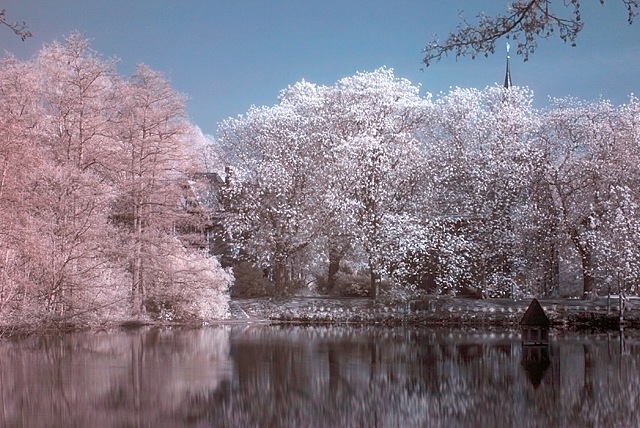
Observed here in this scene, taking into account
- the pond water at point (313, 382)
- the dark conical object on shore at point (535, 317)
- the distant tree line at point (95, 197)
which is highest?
the distant tree line at point (95, 197)

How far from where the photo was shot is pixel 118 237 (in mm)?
22703

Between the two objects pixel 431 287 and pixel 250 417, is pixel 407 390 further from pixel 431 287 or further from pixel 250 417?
pixel 431 287

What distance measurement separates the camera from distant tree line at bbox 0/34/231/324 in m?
18.9

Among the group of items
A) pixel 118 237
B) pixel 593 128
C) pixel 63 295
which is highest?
pixel 593 128

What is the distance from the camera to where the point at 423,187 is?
28.8 m

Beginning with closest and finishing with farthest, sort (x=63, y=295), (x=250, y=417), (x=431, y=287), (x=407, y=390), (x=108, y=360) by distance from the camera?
(x=250, y=417)
(x=407, y=390)
(x=108, y=360)
(x=63, y=295)
(x=431, y=287)

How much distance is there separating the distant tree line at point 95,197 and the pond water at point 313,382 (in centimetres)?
178

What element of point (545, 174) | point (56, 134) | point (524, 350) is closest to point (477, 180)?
point (545, 174)

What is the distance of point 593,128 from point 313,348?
1648 cm

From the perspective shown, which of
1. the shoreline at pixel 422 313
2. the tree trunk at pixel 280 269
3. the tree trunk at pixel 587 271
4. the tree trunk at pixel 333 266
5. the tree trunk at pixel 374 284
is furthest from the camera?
the tree trunk at pixel 333 266

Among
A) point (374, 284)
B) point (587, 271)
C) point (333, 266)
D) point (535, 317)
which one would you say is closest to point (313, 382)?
point (535, 317)

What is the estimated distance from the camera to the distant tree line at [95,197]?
1886cm

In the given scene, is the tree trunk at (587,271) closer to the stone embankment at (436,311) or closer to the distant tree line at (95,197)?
the stone embankment at (436,311)

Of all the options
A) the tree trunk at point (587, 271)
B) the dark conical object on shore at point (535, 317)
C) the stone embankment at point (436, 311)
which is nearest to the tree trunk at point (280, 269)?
the stone embankment at point (436, 311)
